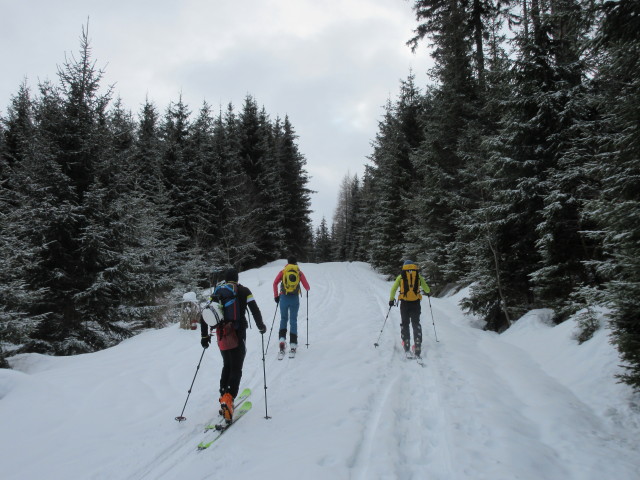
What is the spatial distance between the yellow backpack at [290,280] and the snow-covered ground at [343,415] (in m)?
1.56

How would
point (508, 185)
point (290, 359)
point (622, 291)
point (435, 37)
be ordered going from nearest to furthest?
point (622, 291) → point (290, 359) → point (508, 185) → point (435, 37)

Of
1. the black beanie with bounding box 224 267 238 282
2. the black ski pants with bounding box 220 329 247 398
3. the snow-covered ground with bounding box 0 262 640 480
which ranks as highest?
the black beanie with bounding box 224 267 238 282

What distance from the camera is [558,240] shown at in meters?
8.52

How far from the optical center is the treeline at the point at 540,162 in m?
5.00

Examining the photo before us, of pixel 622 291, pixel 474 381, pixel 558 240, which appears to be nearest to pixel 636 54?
pixel 622 291

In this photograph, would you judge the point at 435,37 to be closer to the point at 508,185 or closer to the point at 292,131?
the point at 508,185

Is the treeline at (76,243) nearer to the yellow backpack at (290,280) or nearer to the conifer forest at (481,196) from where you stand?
the conifer forest at (481,196)

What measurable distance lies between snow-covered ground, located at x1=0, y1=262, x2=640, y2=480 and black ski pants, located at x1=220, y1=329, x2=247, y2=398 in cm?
50

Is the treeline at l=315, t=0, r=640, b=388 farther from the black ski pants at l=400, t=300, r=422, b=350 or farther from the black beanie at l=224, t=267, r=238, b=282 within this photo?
the black beanie at l=224, t=267, r=238, b=282

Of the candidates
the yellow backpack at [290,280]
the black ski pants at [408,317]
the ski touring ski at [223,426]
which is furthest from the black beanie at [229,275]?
the black ski pants at [408,317]

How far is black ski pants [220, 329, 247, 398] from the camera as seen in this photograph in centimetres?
528

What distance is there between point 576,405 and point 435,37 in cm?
1818

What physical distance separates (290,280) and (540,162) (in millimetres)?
7757

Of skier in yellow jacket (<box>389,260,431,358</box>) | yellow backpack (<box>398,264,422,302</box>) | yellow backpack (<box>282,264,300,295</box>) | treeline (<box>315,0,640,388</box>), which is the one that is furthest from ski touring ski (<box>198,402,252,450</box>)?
treeline (<box>315,0,640,388</box>)
